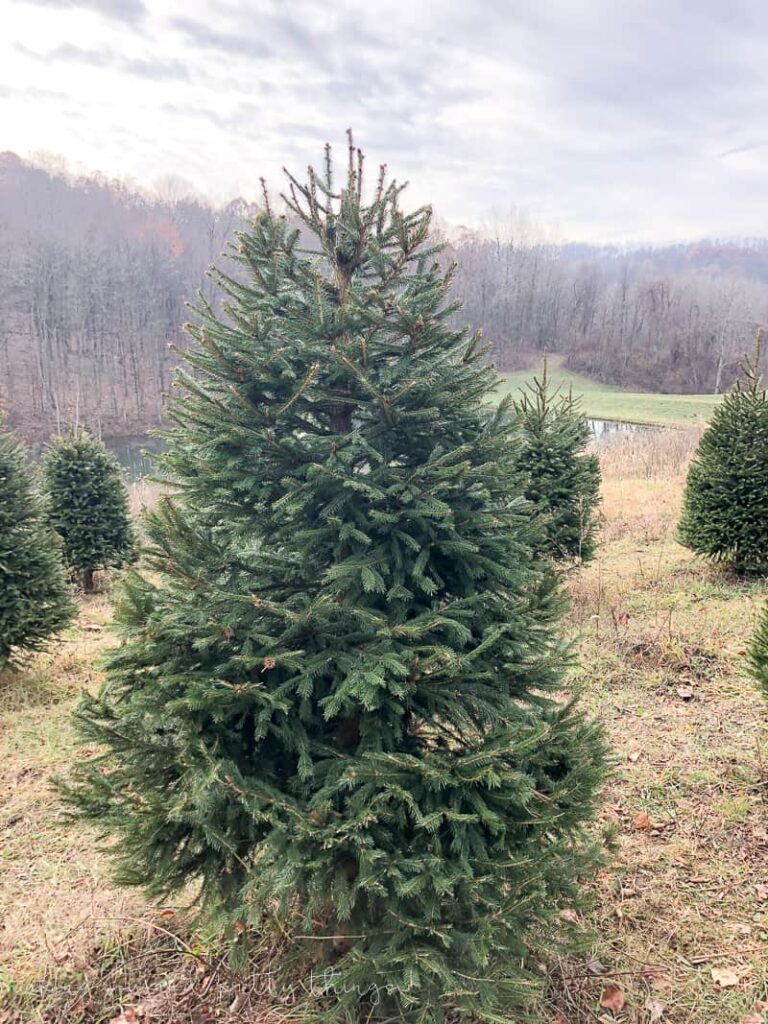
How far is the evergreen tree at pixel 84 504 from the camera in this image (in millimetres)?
9133

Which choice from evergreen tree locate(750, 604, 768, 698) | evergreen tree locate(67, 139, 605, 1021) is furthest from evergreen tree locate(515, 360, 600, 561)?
evergreen tree locate(67, 139, 605, 1021)

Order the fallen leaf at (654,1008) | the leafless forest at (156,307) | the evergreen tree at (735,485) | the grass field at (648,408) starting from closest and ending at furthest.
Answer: the fallen leaf at (654,1008)
the evergreen tree at (735,485)
the grass field at (648,408)
the leafless forest at (156,307)

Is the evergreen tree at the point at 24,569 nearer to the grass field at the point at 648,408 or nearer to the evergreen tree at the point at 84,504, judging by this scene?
the evergreen tree at the point at 84,504

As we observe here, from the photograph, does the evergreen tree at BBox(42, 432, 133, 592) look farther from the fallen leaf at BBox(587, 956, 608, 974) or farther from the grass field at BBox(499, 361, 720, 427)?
the grass field at BBox(499, 361, 720, 427)

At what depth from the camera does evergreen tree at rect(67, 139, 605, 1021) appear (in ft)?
6.94

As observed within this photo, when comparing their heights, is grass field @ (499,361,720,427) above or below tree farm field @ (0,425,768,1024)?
above

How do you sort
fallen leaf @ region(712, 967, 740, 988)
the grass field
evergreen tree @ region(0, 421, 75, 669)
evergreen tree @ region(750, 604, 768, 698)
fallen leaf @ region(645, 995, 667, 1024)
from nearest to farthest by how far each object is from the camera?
fallen leaf @ region(645, 995, 667, 1024) < fallen leaf @ region(712, 967, 740, 988) < evergreen tree @ region(750, 604, 768, 698) < evergreen tree @ region(0, 421, 75, 669) < the grass field

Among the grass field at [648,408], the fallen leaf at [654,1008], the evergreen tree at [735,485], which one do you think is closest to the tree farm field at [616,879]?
the fallen leaf at [654,1008]

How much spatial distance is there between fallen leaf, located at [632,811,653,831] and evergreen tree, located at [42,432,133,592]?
309 inches

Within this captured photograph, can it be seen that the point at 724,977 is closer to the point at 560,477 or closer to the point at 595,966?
the point at 595,966

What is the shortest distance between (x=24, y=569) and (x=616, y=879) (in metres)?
5.52

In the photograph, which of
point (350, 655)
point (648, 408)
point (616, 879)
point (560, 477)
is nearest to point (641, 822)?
point (616, 879)

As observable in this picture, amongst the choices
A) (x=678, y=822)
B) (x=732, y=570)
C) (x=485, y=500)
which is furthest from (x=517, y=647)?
(x=732, y=570)

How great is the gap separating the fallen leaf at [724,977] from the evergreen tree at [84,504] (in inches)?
339
